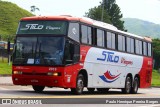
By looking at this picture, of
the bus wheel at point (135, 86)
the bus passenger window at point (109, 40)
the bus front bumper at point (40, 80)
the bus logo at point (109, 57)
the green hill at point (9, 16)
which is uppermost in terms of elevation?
the green hill at point (9, 16)

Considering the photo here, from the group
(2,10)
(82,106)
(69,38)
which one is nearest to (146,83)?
(69,38)

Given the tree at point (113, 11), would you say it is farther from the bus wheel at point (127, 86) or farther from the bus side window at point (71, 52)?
the bus side window at point (71, 52)

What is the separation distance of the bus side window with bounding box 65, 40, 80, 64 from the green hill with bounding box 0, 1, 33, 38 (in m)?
84.5

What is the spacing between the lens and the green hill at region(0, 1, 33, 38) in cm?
10956

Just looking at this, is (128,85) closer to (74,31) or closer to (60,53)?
(74,31)

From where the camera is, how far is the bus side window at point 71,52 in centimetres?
2141

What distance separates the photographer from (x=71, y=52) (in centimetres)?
2167

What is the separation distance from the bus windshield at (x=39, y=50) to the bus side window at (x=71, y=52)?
0.29 m

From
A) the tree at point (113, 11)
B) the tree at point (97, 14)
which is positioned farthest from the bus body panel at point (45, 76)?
the tree at point (113, 11)

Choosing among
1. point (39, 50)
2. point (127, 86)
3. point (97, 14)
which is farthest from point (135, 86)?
point (97, 14)

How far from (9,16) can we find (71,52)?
96198 millimetres

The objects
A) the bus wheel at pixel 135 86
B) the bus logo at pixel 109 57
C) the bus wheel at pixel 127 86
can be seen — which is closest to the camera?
the bus logo at pixel 109 57

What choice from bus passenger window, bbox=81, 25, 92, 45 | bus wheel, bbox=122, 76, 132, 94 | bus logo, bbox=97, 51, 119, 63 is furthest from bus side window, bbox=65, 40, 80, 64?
bus wheel, bbox=122, 76, 132, 94

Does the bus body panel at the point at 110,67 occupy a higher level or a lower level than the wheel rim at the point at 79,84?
higher
